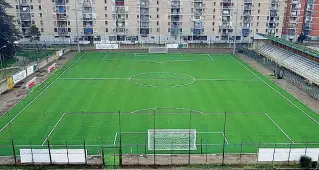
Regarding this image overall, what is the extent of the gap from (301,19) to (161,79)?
60.2 metres

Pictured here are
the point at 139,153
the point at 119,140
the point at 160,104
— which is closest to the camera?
the point at 139,153

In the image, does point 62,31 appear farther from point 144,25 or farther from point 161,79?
point 161,79

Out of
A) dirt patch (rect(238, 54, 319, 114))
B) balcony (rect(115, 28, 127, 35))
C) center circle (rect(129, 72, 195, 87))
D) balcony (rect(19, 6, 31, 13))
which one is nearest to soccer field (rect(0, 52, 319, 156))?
center circle (rect(129, 72, 195, 87))

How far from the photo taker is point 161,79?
54.9 meters

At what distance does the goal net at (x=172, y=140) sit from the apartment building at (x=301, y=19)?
7584 cm

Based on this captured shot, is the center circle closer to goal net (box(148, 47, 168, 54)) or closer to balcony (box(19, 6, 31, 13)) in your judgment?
goal net (box(148, 47, 168, 54))

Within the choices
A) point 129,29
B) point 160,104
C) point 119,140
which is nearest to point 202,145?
point 119,140

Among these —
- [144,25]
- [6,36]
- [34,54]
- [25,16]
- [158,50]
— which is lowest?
[34,54]

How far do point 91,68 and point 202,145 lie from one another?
3593 centimetres

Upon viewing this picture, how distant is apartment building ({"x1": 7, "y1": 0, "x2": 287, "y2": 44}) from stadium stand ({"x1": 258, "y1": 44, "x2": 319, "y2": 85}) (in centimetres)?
1578

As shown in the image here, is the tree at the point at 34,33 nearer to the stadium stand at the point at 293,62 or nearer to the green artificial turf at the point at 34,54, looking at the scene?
the green artificial turf at the point at 34,54

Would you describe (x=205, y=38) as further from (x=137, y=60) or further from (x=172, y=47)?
(x=137, y=60)

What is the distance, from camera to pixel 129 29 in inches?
3457

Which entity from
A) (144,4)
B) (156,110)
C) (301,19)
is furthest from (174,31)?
(156,110)
